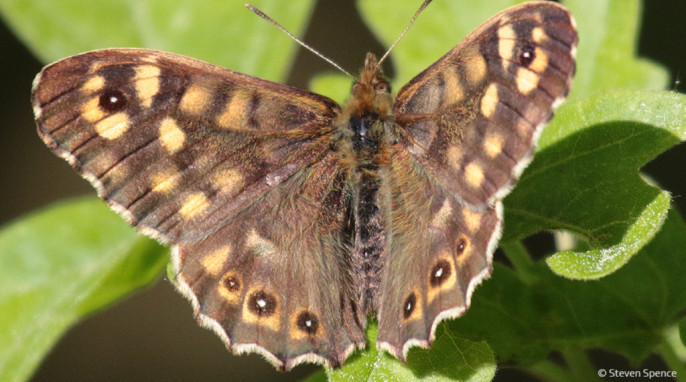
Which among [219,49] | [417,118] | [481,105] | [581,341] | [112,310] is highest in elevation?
[481,105]

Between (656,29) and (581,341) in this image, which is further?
(656,29)

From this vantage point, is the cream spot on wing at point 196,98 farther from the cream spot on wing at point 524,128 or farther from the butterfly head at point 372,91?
the cream spot on wing at point 524,128

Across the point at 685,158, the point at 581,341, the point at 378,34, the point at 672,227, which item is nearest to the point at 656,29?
the point at 685,158

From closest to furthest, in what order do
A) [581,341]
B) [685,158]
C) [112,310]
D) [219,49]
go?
1. [581,341]
2. [219,49]
3. [685,158]
4. [112,310]

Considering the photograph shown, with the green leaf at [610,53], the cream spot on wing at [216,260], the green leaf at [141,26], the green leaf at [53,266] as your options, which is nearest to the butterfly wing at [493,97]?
the cream spot on wing at [216,260]

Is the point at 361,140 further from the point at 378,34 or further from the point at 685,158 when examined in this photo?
the point at 685,158

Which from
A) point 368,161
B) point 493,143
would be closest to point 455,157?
point 493,143

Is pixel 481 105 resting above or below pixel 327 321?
above
